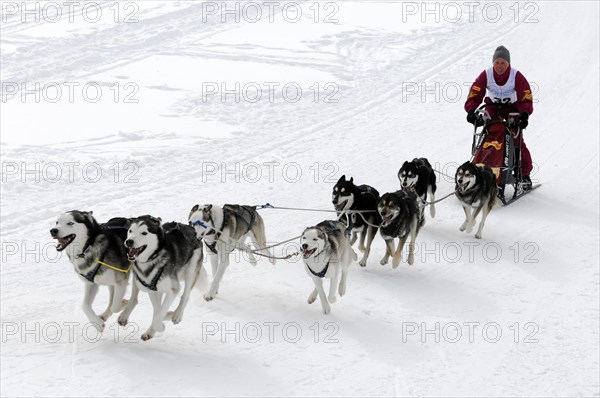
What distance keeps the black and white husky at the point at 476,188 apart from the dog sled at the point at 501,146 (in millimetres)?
430

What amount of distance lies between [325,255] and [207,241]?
901mm

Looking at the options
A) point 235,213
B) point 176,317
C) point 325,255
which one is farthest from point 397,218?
point 176,317

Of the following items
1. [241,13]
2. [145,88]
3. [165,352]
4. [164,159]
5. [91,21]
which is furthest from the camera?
[241,13]

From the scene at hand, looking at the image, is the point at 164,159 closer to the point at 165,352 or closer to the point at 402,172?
the point at 402,172

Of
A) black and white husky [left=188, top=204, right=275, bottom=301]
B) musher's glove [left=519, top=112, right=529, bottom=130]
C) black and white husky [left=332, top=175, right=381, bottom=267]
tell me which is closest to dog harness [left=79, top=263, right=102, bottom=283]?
black and white husky [left=188, top=204, right=275, bottom=301]

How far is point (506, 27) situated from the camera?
15.0 meters

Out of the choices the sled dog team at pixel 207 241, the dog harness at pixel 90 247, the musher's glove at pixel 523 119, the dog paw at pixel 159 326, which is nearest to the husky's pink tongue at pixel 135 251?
the sled dog team at pixel 207 241

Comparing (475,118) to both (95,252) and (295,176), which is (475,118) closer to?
(295,176)

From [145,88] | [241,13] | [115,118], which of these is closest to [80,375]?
[115,118]

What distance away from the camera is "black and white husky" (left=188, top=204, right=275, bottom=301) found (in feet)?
18.2

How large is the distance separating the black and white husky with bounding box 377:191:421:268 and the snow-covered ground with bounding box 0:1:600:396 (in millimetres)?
195

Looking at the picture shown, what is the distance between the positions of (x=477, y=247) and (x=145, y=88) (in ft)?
21.1

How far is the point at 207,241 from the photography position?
5.70 meters

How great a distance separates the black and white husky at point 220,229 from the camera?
18.2 feet
